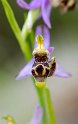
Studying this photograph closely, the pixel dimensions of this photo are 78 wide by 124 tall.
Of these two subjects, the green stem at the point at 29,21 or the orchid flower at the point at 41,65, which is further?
the green stem at the point at 29,21

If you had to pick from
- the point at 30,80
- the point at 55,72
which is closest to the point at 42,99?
the point at 55,72

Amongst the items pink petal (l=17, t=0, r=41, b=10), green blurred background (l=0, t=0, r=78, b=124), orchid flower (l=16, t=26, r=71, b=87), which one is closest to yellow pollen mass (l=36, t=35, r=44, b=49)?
orchid flower (l=16, t=26, r=71, b=87)

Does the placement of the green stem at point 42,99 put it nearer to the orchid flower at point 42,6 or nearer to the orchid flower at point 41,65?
the orchid flower at point 41,65

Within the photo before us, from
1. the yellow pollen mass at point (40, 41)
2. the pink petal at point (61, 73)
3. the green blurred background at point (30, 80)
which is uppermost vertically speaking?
the green blurred background at point (30, 80)

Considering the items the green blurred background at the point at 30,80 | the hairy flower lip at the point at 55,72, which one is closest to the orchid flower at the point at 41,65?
the hairy flower lip at the point at 55,72

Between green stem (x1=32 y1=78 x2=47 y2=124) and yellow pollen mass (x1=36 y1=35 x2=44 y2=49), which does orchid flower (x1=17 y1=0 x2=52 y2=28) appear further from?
green stem (x1=32 y1=78 x2=47 y2=124)

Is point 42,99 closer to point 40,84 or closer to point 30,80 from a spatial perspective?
point 40,84
